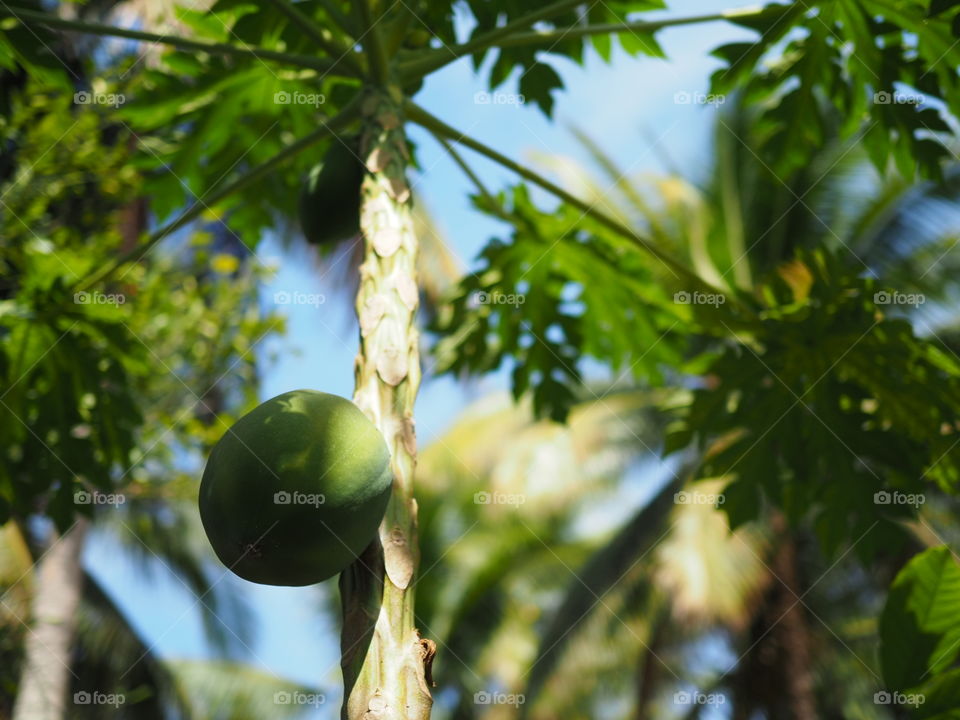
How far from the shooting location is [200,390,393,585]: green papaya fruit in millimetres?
1470

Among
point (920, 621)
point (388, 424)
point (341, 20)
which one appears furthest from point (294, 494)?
point (341, 20)

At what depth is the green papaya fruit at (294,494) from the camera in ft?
4.82

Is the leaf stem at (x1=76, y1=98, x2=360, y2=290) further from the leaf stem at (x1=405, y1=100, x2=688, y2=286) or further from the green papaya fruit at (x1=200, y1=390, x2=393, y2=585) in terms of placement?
the green papaya fruit at (x1=200, y1=390, x2=393, y2=585)

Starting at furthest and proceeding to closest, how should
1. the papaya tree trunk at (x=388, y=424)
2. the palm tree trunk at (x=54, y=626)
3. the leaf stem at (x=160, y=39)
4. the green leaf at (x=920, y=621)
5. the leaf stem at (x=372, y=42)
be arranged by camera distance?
the palm tree trunk at (x=54, y=626) < the leaf stem at (x=160, y=39) < the leaf stem at (x=372, y=42) < the green leaf at (x=920, y=621) < the papaya tree trunk at (x=388, y=424)

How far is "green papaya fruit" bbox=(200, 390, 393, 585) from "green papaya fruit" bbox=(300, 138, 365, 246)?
0.93 meters

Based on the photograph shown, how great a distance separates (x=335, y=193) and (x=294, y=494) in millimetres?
1077

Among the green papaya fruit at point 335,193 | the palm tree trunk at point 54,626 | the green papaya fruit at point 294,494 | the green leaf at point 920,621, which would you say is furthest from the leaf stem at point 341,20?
the palm tree trunk at point 54,626

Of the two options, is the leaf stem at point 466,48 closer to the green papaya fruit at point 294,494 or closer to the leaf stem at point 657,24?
the leaf stem at point 657,24

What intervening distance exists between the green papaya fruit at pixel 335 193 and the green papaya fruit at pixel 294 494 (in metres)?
0.93

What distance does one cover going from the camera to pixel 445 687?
46.8 feet

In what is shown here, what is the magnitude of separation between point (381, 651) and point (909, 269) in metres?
11.9

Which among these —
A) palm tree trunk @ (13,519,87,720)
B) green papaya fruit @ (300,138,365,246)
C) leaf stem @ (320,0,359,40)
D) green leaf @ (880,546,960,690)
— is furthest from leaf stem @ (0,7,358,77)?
palm tree trunk @ (13,519,87,720)

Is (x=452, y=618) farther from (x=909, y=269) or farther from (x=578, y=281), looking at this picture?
(x=578, y=281)

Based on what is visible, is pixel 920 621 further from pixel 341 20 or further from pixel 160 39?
pixel 160 39
